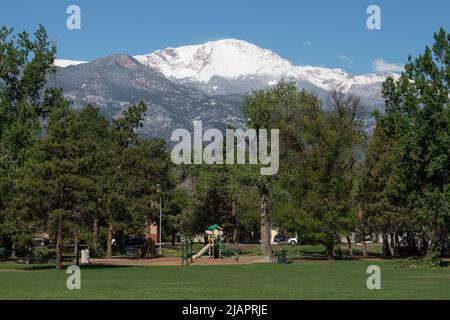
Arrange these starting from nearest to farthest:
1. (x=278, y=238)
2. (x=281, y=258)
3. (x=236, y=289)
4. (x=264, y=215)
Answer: (x=236, y=289)
(x=281, y=258)
(x=264, y=215)
(x=278, y=238)

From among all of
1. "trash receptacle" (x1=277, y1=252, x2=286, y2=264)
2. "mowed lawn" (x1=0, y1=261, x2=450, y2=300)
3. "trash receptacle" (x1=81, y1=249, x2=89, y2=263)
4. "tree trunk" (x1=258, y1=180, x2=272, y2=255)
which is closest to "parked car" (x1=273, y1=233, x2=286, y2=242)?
Result: "tree trunk" (x1=258, y1=180, x2=272, y2=255)

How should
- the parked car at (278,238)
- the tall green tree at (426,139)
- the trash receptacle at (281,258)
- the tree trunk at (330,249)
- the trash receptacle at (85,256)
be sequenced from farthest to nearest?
the parked car at (278,238) < the tree trunk at (330,249) < the trash receptacle at (85,256) < the trash receptacle at (281,258) < the tall green tree at (426,139)

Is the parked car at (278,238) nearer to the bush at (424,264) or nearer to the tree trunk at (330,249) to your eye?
the tree trunk at (330,249)

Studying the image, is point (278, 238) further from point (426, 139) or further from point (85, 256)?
point (426, 139)

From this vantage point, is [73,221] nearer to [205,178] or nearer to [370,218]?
[370,218]

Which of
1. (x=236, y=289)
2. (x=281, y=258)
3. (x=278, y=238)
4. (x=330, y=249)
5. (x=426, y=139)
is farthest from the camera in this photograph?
(x=278, y=238)

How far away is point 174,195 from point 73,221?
4326cm

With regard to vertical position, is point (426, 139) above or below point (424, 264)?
above

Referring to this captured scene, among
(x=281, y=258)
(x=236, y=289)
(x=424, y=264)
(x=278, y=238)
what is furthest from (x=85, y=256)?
(x=278, y=238)

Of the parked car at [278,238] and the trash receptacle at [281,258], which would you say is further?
the parked car at [278,238]

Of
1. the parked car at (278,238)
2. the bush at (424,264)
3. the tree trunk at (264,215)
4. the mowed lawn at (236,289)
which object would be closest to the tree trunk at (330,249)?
the tree trunk at (264,215)

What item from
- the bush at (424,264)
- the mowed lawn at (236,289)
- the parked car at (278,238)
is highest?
the mowed lawn at (236,289)

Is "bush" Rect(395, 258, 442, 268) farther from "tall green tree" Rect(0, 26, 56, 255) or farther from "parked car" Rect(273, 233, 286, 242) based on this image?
"parked car" Rect(273, 233, 286, 242)
